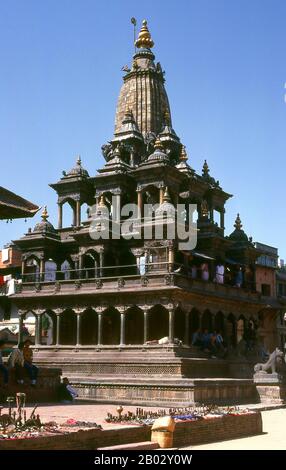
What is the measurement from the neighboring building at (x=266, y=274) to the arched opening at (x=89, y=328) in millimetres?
28014

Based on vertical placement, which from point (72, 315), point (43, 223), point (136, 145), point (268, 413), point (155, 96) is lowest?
point (268, 413)

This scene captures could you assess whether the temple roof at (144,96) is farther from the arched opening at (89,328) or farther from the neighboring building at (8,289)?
the neighboring building at (8,289)

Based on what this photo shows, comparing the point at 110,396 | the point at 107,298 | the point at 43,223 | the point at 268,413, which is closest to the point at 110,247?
the point at 107,298

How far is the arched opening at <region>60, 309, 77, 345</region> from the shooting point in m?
45.1

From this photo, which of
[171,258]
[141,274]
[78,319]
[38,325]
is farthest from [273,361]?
[38,325]

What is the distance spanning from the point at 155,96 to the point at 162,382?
96.7 feet

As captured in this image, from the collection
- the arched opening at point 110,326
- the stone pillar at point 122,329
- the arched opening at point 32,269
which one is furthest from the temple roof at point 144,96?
the stone pillar at point 122,329

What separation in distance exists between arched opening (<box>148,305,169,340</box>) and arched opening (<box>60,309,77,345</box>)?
6.37 metres

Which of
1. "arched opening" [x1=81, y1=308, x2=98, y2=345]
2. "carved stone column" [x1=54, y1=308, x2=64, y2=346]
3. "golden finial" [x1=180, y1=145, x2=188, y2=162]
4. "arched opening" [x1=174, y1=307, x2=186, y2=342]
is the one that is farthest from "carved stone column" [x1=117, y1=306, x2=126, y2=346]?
"golden finial" [x1=180, y1=145, x2=188, y2=162]

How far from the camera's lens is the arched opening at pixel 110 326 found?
42.7m

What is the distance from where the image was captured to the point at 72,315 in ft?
148

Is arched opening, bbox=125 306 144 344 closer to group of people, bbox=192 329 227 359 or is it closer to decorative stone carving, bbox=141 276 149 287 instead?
decorative stone carving, bbox=141 276 149 287

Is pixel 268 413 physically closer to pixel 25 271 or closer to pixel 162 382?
pixel 162 382

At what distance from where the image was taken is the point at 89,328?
145 feet
